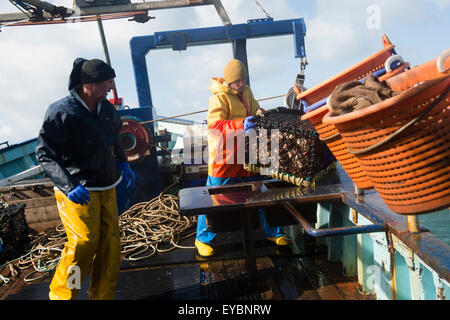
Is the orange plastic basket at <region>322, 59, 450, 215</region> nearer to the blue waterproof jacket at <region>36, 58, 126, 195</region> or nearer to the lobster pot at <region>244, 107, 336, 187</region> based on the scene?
the lobster pot at <region>244, 107, 336, 187</region>

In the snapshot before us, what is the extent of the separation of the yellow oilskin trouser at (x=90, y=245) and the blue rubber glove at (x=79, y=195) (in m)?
0.10

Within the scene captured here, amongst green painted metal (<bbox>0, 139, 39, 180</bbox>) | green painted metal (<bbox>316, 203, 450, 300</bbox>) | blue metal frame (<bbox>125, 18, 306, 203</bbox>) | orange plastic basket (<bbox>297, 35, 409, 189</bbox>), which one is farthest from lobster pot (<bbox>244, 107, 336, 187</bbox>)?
green painted metal (<bbox>0, 139, 39, 180</bbox>)

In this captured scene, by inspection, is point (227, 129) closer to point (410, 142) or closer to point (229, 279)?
point (229, 279)

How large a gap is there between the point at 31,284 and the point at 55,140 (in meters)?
1.89

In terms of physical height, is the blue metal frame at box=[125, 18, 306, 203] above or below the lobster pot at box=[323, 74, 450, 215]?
above

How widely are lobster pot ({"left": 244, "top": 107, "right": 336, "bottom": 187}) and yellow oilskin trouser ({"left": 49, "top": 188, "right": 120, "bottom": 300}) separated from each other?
124 cm

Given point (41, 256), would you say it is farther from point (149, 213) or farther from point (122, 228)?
point (149, 213)

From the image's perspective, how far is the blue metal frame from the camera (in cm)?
522

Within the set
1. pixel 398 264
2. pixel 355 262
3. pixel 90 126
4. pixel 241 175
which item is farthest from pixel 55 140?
pixel 355 262

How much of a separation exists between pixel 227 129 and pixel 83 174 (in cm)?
128

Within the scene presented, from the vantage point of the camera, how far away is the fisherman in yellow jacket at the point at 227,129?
123 inches

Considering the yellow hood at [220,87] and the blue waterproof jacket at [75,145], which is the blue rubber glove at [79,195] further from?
the yellow hood at [220,87]

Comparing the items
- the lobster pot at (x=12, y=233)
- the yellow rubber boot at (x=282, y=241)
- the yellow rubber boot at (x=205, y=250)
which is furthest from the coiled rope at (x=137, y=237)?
the yellow rubber boot at (x=282, y=241)

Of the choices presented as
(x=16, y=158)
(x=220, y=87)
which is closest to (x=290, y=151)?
(x=220, y=87)
